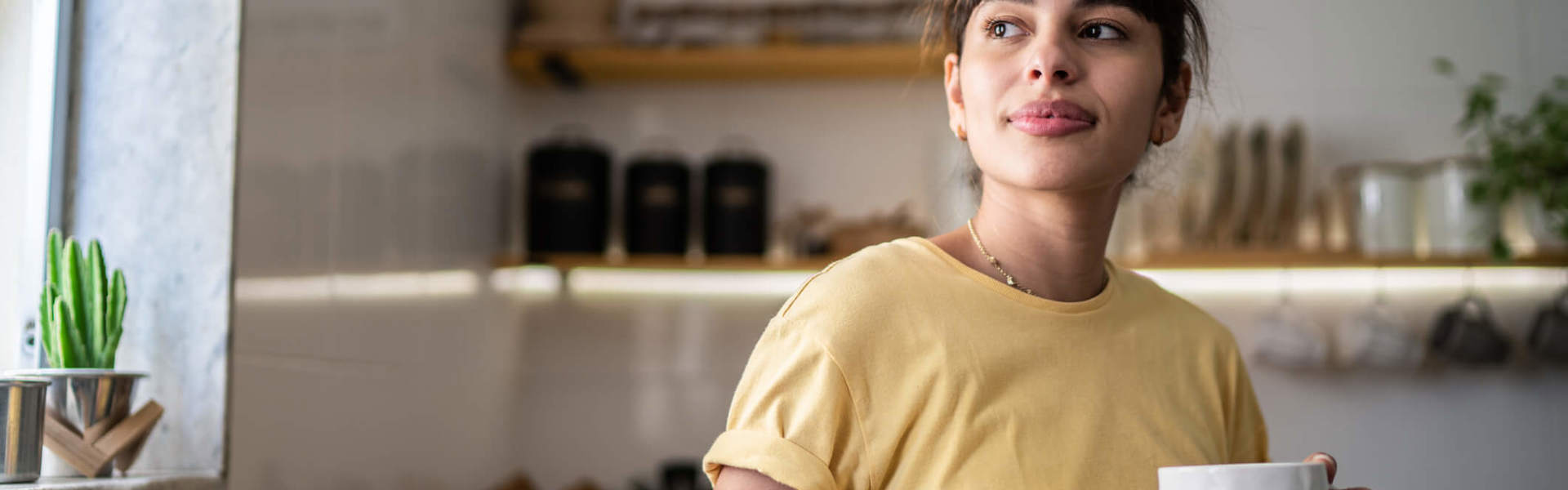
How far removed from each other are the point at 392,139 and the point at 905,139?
143 cm

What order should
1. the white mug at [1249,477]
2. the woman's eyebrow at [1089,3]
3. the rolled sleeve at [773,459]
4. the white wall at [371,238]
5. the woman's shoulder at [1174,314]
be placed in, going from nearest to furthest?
the white mug at [1249,477] → the rolled sleeve at [773,459] → the woman's eyebrow at [1089,3] → the woman's shoulder at [1174,314] → the white wall at [371,238]

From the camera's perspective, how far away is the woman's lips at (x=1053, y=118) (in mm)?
762

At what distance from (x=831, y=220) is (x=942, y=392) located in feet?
8.36

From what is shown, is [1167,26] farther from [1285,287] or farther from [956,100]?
[1285,287]

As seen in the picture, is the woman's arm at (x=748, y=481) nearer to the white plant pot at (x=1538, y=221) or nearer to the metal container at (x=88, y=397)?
the metal container at (x=88, y=397)

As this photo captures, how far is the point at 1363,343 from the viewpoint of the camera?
118 inches

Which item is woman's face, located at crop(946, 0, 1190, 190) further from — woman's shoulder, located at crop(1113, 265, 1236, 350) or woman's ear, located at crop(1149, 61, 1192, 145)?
woman's shoulder, located at crop(1113, 265, 1236, 350)

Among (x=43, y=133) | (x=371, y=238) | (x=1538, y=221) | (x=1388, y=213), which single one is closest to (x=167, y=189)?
(x=43, y=133)

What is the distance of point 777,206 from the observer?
3.35 metres

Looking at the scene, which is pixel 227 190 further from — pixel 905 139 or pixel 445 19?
pixel 905 139

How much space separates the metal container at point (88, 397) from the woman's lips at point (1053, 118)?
102 cm

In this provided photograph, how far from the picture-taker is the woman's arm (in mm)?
686

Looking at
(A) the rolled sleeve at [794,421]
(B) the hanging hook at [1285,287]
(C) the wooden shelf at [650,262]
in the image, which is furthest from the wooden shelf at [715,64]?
(A) the rolled sleeve at [794,421]

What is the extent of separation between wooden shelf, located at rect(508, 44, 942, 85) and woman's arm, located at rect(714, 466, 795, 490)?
2.34 m
